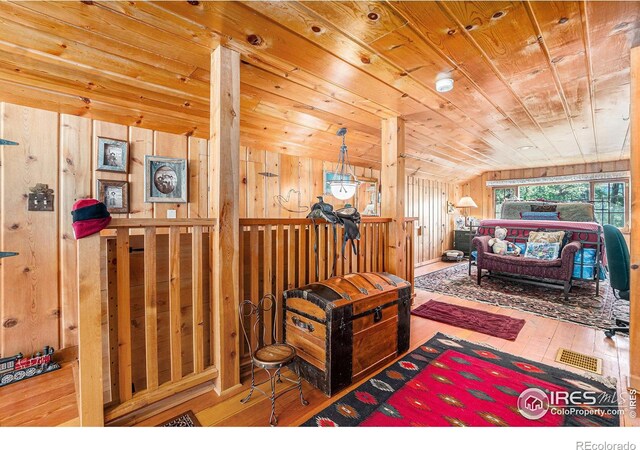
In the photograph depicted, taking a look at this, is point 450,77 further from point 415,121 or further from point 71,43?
point 71,43

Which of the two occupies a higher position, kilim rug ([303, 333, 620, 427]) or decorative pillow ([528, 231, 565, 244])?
decorative pillow ([528, 231, 565, 244])

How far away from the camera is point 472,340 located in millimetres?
2461

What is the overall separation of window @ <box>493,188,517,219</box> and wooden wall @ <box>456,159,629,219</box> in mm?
90

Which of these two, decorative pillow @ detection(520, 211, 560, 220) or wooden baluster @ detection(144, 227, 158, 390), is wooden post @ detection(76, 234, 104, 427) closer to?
wooden baluster @ detection(144, 227, 158, 390)

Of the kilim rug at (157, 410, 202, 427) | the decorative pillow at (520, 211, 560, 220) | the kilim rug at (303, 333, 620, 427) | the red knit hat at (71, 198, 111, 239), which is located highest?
the decorative pillow at (520, 211, 560, 220)

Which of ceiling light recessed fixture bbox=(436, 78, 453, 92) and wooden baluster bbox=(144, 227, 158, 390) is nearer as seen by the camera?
wooden baluster bbox=(144, 227, 158, 390)

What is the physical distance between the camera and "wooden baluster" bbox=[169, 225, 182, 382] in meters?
1.65

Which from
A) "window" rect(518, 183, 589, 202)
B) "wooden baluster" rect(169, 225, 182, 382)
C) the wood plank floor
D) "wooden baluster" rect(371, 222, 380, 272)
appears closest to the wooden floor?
the wood plank floor

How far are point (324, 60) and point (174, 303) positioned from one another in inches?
73.0

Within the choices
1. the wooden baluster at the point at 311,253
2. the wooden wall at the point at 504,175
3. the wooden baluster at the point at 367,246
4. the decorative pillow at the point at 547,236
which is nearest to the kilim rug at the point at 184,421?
the wooden baluster at the point at 311,253

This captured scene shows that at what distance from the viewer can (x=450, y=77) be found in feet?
7.24
